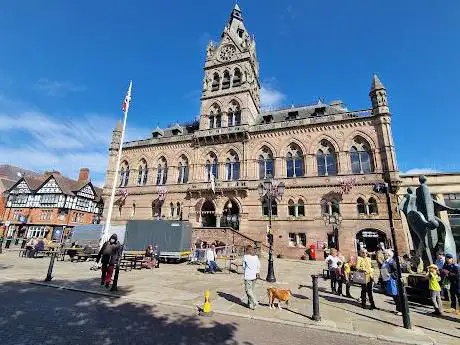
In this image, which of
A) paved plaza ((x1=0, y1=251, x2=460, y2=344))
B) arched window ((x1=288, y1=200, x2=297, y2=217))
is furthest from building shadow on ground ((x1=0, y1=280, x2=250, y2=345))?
arched window ((x1=288, y1=200, x2=297, y2=217))

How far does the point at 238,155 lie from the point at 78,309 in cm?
2437

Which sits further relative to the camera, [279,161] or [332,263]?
[279,161]

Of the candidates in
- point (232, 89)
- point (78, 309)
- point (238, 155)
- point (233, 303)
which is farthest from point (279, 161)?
point (78, 309)

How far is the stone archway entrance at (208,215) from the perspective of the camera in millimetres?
30016

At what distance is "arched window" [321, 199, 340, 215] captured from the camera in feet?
83.0

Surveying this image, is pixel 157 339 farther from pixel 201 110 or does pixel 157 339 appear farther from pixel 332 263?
pixel 201 110

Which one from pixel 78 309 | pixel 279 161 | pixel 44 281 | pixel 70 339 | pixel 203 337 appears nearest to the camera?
pixel 70 339

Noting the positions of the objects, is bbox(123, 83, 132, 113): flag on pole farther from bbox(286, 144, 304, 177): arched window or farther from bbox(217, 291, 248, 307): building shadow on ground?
bbox(286, 144, 304, 177): arched window

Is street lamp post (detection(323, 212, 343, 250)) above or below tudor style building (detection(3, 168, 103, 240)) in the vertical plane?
below

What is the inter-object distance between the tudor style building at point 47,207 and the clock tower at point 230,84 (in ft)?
87.0

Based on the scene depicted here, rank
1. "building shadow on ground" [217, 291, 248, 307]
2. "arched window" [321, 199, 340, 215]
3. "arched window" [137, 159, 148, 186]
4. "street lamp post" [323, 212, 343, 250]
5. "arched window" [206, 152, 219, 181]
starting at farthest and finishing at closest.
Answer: "arched window" [137, 159, 148, 186]
"arched window" [206, 152, 219, 181]
"arched window" [321, 199, 340, 215]
"street lamp post" [323, 212, 343, 250]
"building shadow on ground" [217, 291, 248, 307]

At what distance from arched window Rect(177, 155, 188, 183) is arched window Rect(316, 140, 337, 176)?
16.1 m

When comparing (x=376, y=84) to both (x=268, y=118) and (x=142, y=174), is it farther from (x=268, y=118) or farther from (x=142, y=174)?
(x=142, y=174)

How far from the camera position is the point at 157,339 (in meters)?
5.27
